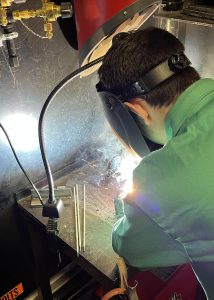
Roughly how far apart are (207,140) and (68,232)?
70cm

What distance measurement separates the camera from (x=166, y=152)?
86 cm

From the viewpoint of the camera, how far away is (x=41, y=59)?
1387 millimetres

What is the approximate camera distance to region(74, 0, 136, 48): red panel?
1006 mm

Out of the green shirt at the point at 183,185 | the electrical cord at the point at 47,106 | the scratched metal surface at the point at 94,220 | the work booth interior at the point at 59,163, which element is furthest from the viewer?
the work booth interior at the point at 59,163

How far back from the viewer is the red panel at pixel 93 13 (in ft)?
3.30

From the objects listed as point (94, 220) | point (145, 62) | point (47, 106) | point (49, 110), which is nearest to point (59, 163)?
point (49, 110)

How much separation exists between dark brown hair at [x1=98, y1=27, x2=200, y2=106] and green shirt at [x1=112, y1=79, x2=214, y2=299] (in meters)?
0.04

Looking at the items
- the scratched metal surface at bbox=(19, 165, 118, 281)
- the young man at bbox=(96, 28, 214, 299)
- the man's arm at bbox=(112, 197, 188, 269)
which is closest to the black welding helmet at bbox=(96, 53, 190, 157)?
the young man at bbox=(96, 28, 214, 299)

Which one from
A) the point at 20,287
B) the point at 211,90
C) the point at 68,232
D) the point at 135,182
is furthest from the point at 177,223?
the point at 20,287

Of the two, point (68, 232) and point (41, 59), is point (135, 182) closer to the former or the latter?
point (68, 232)

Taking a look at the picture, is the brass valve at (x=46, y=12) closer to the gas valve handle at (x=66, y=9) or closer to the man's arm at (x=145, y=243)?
the gas valve handle at (x=66, y=9)

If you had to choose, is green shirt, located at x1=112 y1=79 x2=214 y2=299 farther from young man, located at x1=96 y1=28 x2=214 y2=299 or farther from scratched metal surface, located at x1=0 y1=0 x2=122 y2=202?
scratched metal surface, located at x1=0 y1=0 x2=122 y2=202

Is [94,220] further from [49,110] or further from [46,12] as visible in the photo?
[46,12]

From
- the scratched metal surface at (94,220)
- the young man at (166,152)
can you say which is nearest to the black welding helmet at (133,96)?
the young man at (166,152)
